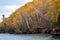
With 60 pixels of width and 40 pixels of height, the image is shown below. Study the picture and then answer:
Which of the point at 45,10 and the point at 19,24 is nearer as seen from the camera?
the point at 45,10

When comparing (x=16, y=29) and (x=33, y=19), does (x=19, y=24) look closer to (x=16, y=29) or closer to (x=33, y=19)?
(x=16, y=29)

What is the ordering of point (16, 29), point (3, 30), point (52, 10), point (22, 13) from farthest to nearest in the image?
1. point (3, 30)
2. point (16, 29)
3. point (22, 13)
4. point (52, 10)

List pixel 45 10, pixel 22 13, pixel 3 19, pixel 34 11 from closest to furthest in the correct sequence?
pixel 45 10
pixel 34 11
pixel 22 13
pixel 3 19

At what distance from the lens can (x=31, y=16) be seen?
9806 centimetres

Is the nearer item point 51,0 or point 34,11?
point 51,0

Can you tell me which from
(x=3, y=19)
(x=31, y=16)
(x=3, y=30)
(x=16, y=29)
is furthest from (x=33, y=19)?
(x=3, y=19)

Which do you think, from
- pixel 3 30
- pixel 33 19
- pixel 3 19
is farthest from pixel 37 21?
pixel 3 19

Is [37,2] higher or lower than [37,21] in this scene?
higher

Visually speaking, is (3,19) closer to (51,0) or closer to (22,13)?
(22,13)

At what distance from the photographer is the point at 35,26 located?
9769cm

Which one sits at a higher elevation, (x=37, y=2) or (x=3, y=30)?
(x=37, y=2)

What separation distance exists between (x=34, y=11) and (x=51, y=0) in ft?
63.3

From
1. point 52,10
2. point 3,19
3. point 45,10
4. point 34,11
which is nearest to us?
point 52,10

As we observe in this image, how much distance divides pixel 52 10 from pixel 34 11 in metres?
21.4
